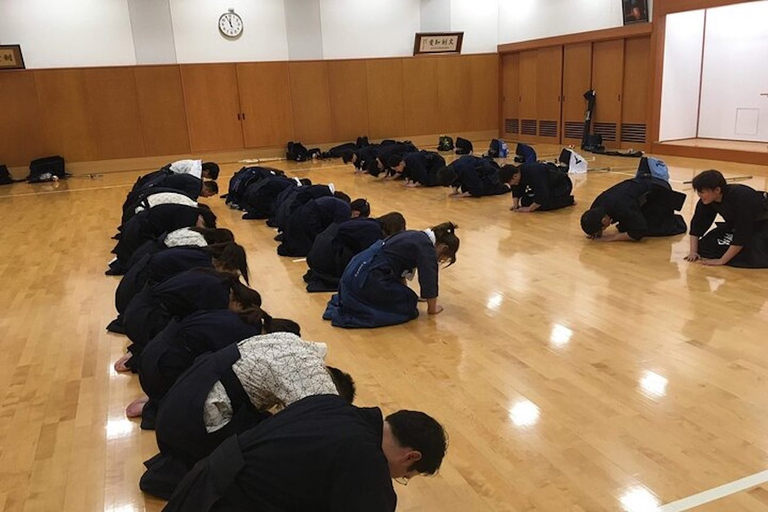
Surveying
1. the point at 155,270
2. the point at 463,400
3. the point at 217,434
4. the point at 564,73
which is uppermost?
the point at 564,73

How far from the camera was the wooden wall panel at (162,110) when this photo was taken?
13.1 metres

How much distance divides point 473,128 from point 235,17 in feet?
20.8

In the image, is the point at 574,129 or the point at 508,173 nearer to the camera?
the point at 508,173

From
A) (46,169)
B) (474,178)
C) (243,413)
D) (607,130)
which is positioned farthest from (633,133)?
(243,413)

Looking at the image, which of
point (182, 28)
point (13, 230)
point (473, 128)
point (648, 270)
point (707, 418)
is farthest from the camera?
point (473, 128)

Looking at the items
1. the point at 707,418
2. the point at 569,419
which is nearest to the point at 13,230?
the point at 569,419

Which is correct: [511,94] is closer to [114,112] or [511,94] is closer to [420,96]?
[420,96]

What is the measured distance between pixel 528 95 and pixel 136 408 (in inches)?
535

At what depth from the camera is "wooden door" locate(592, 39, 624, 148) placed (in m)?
12.5

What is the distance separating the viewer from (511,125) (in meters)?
16.0

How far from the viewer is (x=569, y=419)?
2887 mm

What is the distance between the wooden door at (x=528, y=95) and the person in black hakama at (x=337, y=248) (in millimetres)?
11046

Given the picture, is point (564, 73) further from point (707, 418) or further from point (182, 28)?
point (707, 418)

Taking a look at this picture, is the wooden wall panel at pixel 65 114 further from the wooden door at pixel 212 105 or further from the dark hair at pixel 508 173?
the dark hair at pixel 508 173
